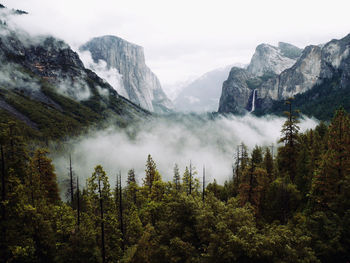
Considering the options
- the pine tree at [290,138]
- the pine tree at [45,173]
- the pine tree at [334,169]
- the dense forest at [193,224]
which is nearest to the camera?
the dense forest at [193,224]

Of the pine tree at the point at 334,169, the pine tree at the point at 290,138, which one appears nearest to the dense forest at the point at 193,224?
the pine tree at the point at 334,169

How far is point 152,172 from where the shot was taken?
5053cm

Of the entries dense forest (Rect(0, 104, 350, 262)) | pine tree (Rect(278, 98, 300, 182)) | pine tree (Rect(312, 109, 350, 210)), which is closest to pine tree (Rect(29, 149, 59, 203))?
dense forest (Rect(0, 104, 350, 262))

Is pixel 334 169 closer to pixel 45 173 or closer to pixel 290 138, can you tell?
pixel 290 138

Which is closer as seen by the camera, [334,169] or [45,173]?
[334,169]

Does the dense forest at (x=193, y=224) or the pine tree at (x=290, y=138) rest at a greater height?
the pine tree at (x=290, y=138)

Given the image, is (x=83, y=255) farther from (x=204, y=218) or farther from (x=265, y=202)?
(x=265, y=202)

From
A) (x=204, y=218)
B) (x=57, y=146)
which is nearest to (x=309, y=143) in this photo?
(x=204, y=218)

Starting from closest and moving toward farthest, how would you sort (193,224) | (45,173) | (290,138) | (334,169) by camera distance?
1. (193,224)
2. (334,169)
3. (290,138)
4. (45,173)

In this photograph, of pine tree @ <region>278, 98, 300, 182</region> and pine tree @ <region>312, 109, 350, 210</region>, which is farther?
pine tree @ <region>278, 98, 300, 182</region>

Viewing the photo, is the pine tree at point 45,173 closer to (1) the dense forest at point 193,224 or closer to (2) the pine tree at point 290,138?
(1) the dense forest at point 193,224

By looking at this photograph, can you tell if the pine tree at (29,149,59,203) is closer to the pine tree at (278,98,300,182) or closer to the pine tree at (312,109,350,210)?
the pine tree at (312,109,350,210)

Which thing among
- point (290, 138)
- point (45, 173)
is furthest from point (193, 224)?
point (45, 173)

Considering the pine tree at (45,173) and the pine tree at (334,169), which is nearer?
the pine tree at (334,169)
